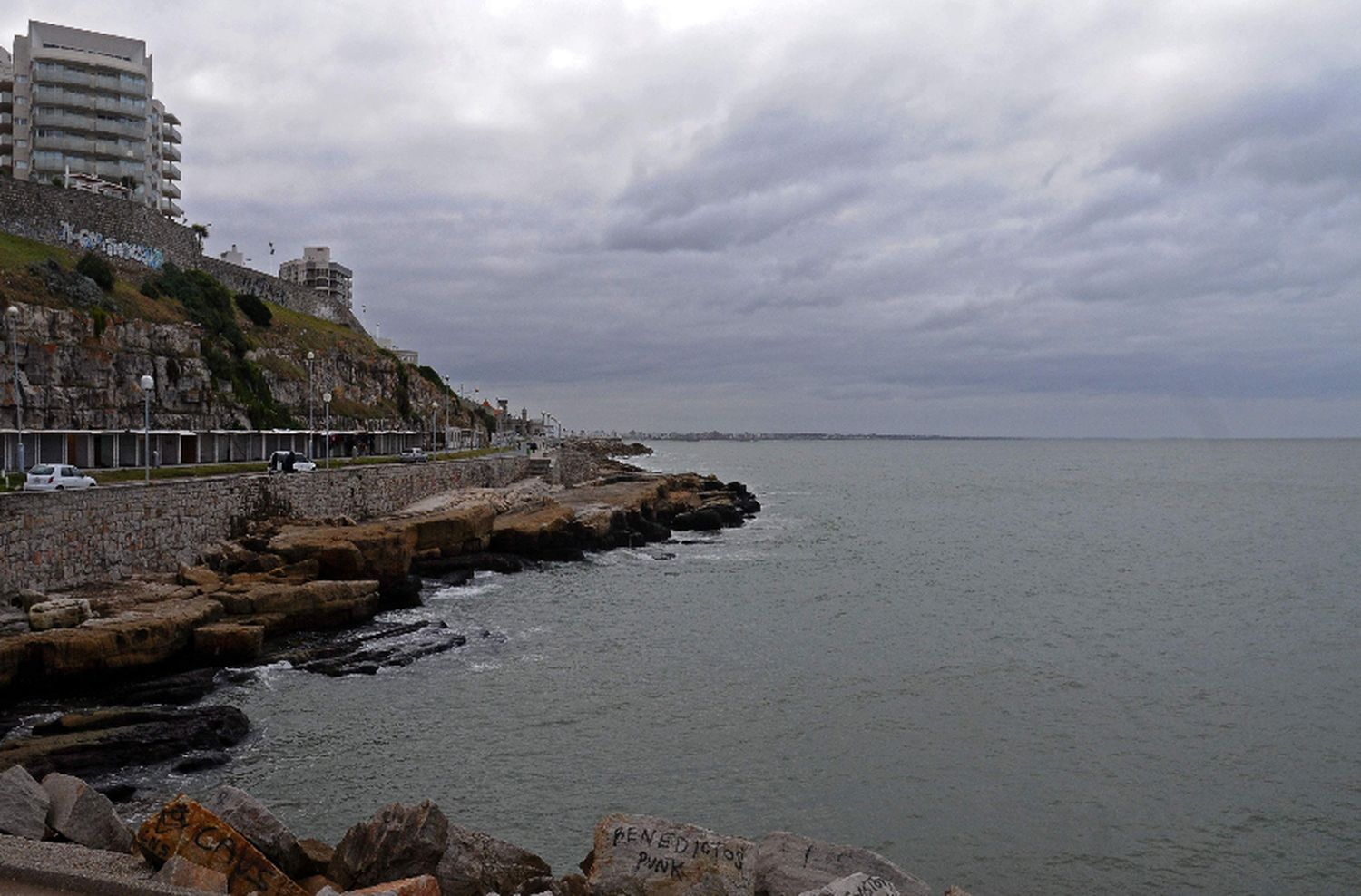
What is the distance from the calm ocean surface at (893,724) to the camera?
15172mm

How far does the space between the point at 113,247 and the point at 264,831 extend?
198 ft

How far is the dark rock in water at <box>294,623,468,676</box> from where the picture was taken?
2289 cm

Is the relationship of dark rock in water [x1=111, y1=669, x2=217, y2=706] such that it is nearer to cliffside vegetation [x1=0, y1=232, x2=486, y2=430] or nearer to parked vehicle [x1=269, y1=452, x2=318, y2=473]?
parked vehicle [x1=269, y1=452, x2=318, y2=473]

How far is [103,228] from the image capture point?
6009 centimetres

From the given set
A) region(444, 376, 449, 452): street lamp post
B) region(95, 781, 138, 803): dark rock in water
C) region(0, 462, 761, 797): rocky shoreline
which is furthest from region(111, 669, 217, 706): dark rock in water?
region(444, 376, 449, 452): street lamp post

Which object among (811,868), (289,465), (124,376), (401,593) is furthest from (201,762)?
(124,376)

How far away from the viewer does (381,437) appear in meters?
71.8

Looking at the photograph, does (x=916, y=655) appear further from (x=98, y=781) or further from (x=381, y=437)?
(x=381, y=437)

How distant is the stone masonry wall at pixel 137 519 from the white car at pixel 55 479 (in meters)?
1.23

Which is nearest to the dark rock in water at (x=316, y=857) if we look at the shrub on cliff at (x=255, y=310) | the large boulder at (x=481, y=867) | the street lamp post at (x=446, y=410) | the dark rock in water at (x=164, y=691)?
the large boulder at (x=481, y=867)

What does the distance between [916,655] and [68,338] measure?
37.8 metres

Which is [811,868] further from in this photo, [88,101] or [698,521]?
[88,101]

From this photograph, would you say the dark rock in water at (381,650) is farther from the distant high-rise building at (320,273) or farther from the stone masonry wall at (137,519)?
the distant high-rise building at (320,273)

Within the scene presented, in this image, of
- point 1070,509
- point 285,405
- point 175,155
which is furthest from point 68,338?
point 1070,509
